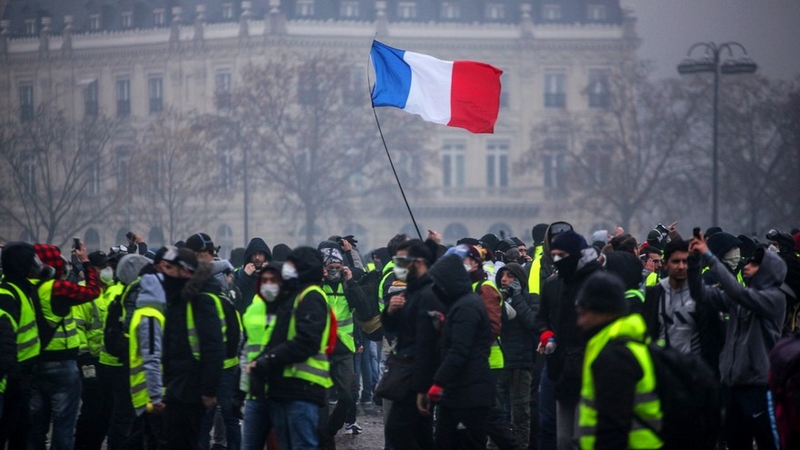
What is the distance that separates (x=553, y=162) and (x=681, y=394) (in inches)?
2772

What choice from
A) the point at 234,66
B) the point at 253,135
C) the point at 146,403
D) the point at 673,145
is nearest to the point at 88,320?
the point at 146,403

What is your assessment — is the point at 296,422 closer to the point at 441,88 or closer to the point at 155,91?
the point at 441,88

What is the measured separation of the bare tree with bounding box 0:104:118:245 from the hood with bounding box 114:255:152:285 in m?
44.2

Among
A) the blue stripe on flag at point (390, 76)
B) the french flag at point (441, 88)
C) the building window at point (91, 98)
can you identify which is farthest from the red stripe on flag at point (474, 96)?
the building window at point (91, 98)

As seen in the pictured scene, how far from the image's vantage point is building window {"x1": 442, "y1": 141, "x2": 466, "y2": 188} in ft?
259

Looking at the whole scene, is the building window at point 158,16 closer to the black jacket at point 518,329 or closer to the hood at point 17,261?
the black jacket at point 518,329

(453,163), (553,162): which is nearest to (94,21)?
(453,163)

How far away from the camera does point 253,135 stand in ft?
211

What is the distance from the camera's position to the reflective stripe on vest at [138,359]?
9.38m

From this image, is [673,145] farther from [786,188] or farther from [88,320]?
[88,320]

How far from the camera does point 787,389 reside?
753cm

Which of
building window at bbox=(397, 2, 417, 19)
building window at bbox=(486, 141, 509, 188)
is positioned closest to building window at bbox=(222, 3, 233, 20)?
building window at bbox=(397, 2, 417, 19)

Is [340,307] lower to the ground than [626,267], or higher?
lower

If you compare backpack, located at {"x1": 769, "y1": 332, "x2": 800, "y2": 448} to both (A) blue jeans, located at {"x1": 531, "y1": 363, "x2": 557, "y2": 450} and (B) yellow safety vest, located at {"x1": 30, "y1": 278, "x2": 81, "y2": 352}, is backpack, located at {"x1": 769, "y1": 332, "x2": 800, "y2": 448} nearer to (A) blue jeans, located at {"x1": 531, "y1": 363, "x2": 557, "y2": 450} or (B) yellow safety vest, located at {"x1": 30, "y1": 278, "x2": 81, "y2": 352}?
(A) blue jeans, located at {"x1": 531, "y1": 363, "x2": 557, "y2": 450}
